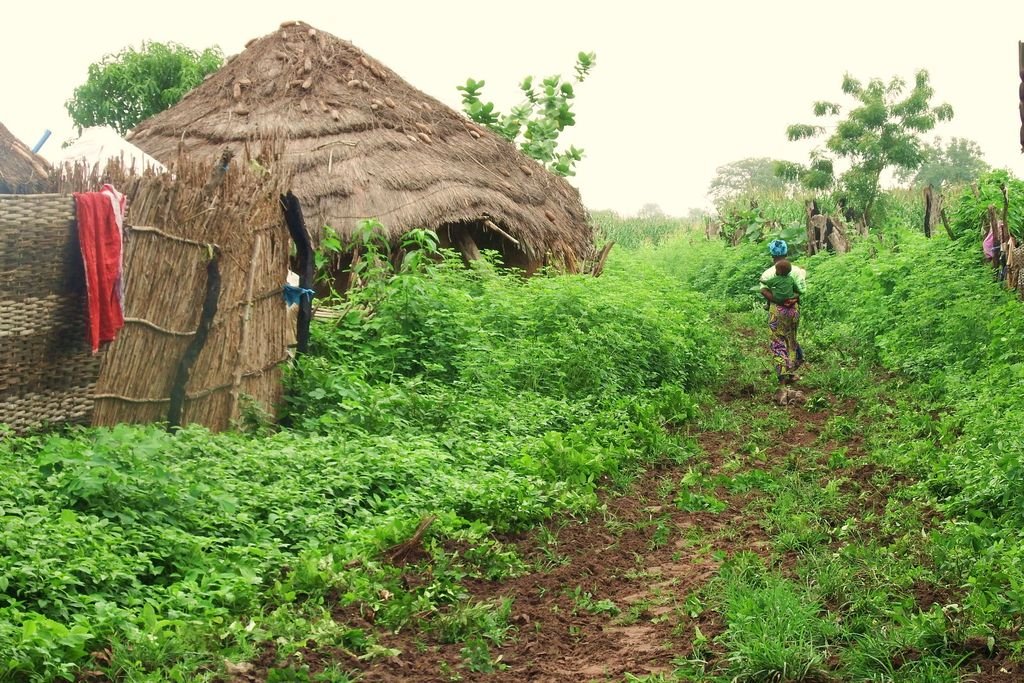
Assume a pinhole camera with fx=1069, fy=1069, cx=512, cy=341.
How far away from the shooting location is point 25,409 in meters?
6.59

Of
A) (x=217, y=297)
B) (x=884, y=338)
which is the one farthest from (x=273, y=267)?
(x=884, y=338)

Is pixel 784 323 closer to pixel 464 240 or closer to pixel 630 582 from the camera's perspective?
pixel 464 240

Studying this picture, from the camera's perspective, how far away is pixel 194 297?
728 centimetres

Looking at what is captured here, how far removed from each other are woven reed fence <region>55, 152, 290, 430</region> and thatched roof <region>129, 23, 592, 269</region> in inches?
183

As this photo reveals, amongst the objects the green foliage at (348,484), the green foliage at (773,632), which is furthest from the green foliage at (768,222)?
the green foliage at (773,632)

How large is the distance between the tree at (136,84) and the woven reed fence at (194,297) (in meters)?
18.5

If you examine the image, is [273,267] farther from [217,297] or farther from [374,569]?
[374,569]

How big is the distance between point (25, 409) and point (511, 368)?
3.60 m

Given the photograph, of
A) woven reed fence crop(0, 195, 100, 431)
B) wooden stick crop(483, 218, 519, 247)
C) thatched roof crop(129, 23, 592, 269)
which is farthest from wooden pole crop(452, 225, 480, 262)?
woven reed fence crop(0, 195, 100, 431)

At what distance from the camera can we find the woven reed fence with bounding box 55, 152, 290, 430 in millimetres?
6895

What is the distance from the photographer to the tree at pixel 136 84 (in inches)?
981

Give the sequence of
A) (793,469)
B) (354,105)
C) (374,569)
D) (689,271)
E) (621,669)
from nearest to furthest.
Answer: (621,669), (374,569), (793,469), (354,105), (689,271)

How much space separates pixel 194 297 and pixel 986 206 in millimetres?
9514

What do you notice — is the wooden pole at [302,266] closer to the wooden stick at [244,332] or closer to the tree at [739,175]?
the wooden stick at [244,332]
